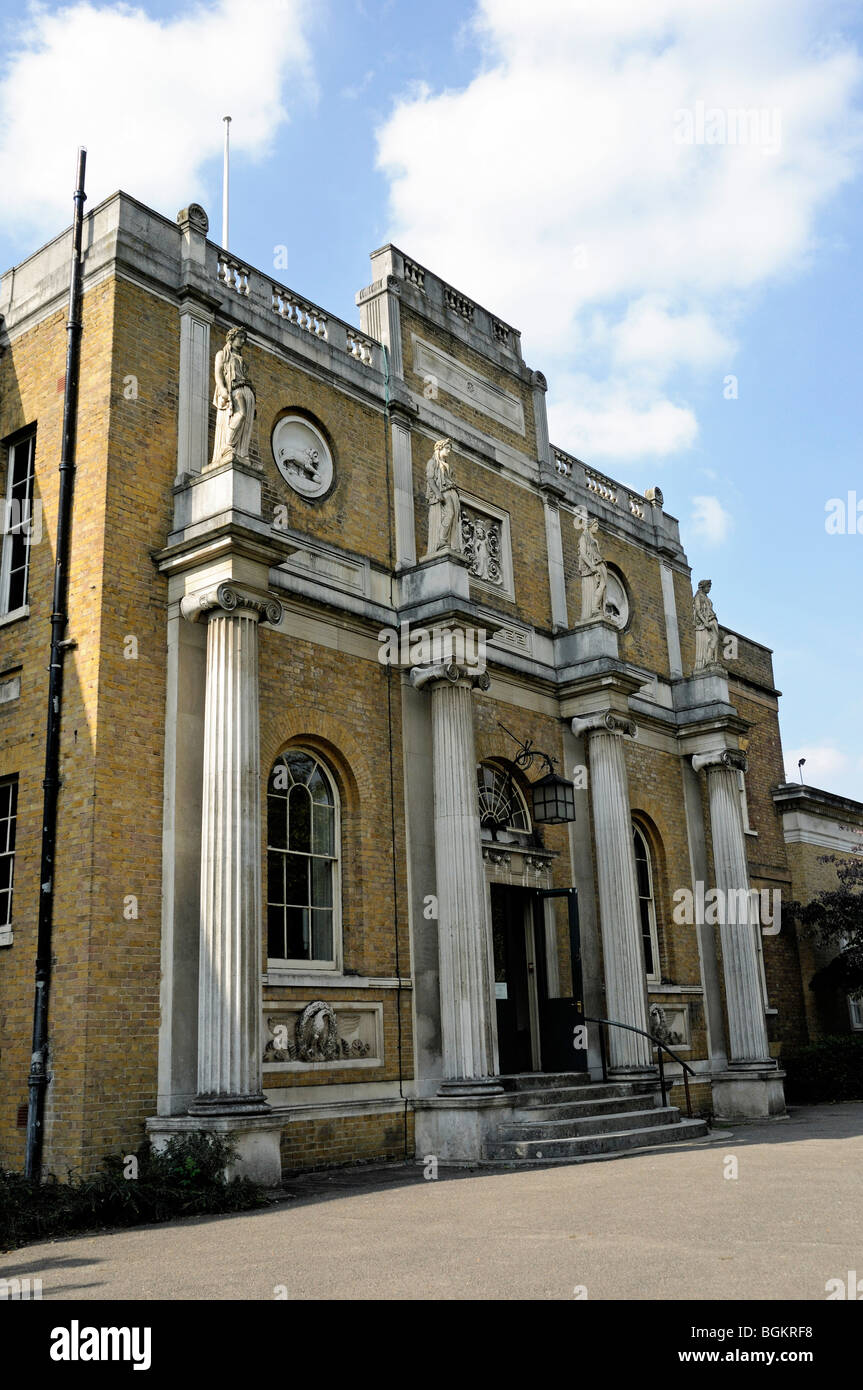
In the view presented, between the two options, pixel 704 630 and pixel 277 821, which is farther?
pixel 704 630

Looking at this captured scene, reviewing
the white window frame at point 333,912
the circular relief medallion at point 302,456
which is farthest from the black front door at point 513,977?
the circular relief medallion at point 302,456

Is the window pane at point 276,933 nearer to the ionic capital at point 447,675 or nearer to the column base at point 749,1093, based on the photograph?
the ionic capital at point 447,675

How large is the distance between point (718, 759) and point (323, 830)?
934cm

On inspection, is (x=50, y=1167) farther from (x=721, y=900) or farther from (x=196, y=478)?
(x=721, y=900)

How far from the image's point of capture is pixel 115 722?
11578 millimetres

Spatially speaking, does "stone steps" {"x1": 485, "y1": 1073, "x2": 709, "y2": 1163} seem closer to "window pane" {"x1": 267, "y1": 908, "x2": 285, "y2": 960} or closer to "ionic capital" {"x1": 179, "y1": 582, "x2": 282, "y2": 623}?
"window pane" {"x1": 267, "y1": 908, "x2": 285, "y2": 960}

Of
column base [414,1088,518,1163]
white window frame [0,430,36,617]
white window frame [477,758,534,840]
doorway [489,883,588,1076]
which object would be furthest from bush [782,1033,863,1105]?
white window frame [0,430,36,617]

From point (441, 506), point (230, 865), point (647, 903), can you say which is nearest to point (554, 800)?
point (441, 506)

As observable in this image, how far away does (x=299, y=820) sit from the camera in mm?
13555

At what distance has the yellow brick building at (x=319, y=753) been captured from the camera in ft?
36.8

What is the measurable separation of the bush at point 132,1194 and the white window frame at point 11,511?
598 centimetres

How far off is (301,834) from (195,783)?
6.29 ft

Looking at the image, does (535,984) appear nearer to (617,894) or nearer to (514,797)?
(617,894)

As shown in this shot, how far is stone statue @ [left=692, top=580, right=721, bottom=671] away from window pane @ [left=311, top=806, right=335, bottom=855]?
9756 millimetres
